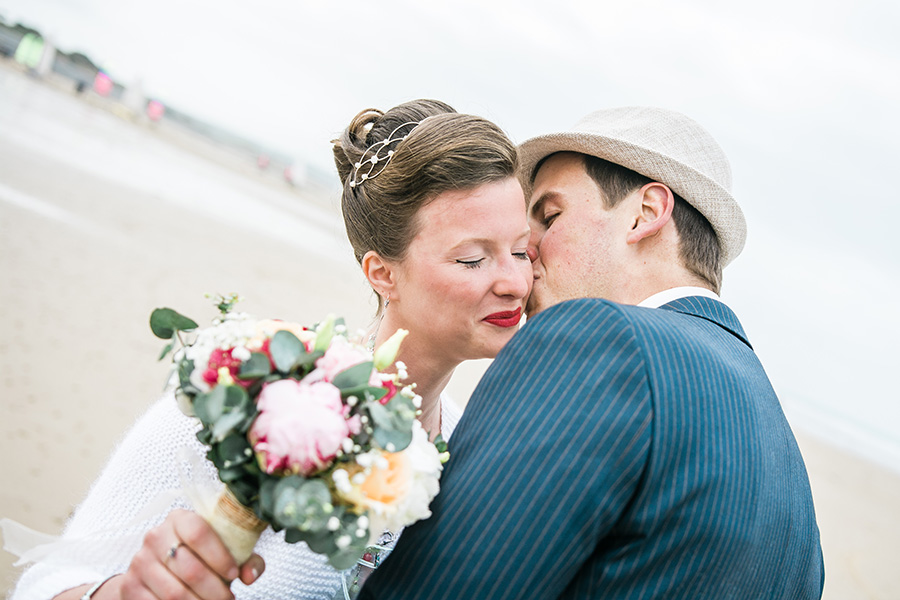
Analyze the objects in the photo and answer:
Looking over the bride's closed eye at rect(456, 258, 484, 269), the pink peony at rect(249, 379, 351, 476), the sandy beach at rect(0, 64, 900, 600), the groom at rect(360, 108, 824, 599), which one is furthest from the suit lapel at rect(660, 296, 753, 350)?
the sandy beach at rect(0, 64, 900, 600)

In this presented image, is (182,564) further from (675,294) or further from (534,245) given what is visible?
(534,245)

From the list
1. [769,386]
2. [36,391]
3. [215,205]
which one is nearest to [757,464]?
[769,386]

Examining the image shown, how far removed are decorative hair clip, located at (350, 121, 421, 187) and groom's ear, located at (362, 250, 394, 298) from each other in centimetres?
39

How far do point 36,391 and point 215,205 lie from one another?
15727 mm

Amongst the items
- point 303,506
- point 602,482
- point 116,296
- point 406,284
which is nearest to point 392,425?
point 303,506

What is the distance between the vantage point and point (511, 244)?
10.3 feet

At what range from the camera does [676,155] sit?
2.87m

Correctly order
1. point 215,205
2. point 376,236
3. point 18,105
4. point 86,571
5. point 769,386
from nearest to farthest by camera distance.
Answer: point 769,386
point 86,571
point 376,236
point 215,205
point 18,105

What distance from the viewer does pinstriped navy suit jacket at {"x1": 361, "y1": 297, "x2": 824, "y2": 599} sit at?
5.47 ft

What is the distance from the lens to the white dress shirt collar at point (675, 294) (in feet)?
7.95

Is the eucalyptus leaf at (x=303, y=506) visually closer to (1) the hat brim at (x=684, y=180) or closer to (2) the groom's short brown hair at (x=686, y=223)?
(2) the groom's short brown hair at (x=686, y=223)

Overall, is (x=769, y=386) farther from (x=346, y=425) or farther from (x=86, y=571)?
(x=86, y=571)

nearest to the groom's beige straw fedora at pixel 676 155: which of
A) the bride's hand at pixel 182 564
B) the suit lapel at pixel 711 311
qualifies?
Result: the suit lapel at pixel 711 311

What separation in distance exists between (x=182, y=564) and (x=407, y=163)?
6.53 ft
